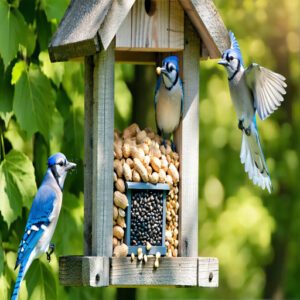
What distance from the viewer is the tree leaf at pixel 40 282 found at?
6.89 metres

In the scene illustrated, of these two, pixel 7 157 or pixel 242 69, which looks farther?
pixel 7 157

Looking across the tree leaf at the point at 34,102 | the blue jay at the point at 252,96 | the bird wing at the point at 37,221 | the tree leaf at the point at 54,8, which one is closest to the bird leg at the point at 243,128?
the blue jay at the point at 252,96

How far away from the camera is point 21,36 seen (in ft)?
21.5

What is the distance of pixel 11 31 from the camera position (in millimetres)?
6461

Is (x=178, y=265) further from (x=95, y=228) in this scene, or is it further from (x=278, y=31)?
(x=278, y=31)

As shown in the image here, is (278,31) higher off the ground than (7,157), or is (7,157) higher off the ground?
(278,31)

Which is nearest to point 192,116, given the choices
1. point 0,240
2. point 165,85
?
point 165,85

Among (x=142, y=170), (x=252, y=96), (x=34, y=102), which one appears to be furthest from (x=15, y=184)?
(x=252, y=96)

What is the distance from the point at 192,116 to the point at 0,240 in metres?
1.56

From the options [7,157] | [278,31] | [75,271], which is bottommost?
[75,271]

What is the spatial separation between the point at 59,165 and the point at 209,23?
1116mm

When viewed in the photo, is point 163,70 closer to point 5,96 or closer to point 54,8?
point 54,8

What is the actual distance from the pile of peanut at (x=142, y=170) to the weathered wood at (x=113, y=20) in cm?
58

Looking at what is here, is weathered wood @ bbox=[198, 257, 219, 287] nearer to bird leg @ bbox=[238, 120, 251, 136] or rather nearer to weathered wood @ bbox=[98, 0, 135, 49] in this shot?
bird leg @ bbox=[238, 120, 251, 136]
